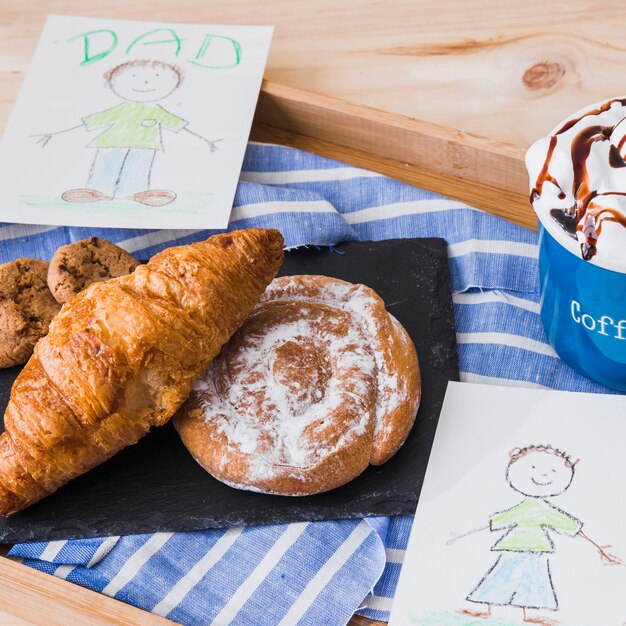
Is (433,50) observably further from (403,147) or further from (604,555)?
(604,555)

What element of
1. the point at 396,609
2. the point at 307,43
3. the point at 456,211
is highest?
the point at 307,43

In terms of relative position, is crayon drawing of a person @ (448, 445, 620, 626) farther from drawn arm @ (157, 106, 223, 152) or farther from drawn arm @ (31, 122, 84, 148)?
drawn arm @ (31, 122, 84, 148)

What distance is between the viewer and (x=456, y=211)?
4.24 feet

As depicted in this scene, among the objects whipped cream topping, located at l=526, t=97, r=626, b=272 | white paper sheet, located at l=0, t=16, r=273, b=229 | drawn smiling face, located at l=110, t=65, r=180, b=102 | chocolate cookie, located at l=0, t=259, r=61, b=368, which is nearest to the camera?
whipped cream topping, located at l=526, t=97, r=626, b=272

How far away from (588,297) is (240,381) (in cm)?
39

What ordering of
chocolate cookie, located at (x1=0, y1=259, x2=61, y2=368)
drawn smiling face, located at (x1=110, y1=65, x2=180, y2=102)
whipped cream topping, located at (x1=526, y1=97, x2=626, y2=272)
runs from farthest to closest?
drawn smiling face, located at (x1=110, y1=65, x2=180, y2=102) < chocolate cookie, located at (x1=0, y1=259, x2=61, y2=368) < whipped cream topping, located at (x1=526, y1=97, x2=626, y2=272)

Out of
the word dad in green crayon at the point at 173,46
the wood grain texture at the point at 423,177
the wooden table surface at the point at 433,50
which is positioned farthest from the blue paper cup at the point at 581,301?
the word dad in green crayon at the point at 173,46

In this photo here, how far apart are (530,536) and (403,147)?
0.62m

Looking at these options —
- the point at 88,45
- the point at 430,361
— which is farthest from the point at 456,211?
the point at 88,45

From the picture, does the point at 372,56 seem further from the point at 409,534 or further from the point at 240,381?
the point at 409,534

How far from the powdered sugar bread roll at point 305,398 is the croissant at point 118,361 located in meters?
0.05

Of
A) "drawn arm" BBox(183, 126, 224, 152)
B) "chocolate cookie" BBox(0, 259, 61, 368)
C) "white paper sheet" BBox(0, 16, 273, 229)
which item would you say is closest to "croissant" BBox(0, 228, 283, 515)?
"chocolate cookie" BBox(0, 259, 61, 368)

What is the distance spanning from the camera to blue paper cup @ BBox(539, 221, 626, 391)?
3.20 feet

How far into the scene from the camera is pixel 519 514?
998 millimetres
